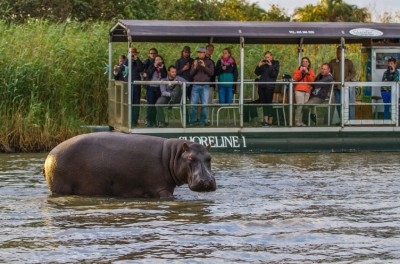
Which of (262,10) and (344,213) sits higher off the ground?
(262,10)

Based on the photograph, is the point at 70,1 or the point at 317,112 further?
the point at 70,1

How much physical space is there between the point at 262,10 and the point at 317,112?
33106mm

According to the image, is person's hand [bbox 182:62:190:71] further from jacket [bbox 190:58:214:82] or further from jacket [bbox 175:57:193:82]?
jacket [bbox 190:58:214:82]

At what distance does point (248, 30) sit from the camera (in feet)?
70.8

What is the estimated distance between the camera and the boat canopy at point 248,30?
2108 centimetres

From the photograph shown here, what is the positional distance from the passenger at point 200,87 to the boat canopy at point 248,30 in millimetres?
509

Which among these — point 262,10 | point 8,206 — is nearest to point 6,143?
point 8,206

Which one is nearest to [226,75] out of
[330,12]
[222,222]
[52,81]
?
[52,81]

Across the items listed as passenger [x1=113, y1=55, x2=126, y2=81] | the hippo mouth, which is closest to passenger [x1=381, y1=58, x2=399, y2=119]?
passenger [x1=113, y1=55, x2=126, y2=81]

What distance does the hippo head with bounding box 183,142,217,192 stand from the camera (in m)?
13.4

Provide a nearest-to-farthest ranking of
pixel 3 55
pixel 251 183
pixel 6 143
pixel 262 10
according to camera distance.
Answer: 1. pixel 251 183
2. pixel 6 143
3. pixel 3 55
4. pixel 262 10

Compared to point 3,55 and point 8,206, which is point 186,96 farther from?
point 8,206

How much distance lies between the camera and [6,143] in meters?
21.1

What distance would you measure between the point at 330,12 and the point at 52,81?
3921cm
